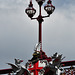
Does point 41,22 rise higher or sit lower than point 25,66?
higher

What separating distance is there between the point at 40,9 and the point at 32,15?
448 mm

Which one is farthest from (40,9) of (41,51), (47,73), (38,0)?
(47,73)

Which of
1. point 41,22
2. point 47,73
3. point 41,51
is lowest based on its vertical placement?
point 47,73

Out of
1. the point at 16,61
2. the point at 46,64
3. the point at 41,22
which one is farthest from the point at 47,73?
the point at 41,22

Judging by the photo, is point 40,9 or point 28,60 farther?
point 40,9

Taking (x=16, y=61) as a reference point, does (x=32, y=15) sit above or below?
above

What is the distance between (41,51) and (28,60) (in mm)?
666

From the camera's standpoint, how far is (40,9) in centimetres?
1725

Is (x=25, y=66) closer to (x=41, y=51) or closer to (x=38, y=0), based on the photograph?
(x=41, y=51)

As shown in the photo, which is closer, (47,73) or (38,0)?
(47,73)

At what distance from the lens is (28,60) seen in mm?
16188

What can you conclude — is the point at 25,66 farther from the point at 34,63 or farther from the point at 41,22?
the point at 41,22

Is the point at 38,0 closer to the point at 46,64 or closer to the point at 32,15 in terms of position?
the point at 32,15

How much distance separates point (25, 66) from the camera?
1593cm
